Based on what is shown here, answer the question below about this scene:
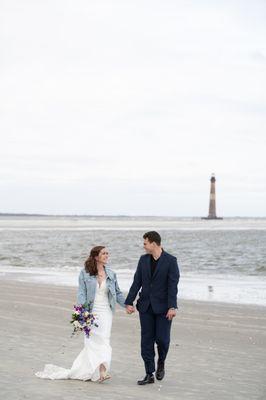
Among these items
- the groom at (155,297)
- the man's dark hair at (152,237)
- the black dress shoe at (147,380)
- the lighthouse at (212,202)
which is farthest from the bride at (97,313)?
the lighthouse at (212,202)

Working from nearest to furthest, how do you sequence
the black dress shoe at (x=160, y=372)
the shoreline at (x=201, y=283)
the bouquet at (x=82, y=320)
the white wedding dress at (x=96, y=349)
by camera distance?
1. the bouquet at (x=82, y=320)
2. the white wedding dress at (x=96, y=349)
3. the black dress shoe at (x=160, y=372)
4. the shoreline at (x=201, y=283)

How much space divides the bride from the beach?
0.15 m

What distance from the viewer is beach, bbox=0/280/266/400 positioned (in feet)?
23.4

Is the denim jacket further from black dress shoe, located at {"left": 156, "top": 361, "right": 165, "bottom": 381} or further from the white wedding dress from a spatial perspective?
black dress shoe, located at {"left": 156, "top": 361, "right": 165, "bottom": 381}

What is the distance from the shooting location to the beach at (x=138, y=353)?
714cm

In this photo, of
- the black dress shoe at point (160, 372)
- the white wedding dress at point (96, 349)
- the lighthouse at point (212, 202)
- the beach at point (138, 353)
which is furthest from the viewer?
the lighthouse at point (212, 202)

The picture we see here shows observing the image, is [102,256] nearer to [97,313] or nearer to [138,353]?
[97,313]

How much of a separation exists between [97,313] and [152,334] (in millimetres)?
684

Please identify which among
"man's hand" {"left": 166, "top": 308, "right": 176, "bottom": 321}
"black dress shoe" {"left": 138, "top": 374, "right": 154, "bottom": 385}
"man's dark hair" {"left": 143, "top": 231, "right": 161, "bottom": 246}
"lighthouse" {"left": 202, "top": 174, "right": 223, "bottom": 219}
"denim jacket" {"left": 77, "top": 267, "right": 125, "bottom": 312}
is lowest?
"black dress shoe" {"left": 138, "top": 374, "right": 154, "bottom": 385}

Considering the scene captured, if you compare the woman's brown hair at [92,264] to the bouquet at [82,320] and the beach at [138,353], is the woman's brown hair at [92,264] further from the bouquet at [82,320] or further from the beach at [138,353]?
the beach at [138,353]

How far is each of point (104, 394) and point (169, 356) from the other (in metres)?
2.34

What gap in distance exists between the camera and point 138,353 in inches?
366

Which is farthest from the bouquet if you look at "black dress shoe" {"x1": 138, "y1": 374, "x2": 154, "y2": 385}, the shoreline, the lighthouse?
the lighthouse

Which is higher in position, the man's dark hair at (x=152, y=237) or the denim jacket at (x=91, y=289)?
the man's dark hair at (x=152, y=237)
